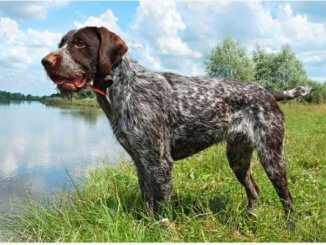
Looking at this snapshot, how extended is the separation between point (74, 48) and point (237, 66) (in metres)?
48.6

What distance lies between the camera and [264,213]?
250 inches

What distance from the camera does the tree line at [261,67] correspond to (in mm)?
53634

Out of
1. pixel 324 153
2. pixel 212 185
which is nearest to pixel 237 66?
pixel 324 153

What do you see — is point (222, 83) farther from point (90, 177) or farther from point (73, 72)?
point (90, 177)

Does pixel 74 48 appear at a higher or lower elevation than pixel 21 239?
higher

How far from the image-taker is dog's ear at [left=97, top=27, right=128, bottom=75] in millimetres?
5777

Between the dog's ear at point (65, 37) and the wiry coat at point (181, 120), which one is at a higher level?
the dog's ear at point (65, 37)

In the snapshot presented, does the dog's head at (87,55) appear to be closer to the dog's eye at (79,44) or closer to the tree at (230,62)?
the dog's eye at (79,44)

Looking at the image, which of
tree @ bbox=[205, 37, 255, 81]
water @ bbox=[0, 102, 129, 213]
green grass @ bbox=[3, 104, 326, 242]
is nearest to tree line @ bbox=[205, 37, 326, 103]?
tree @ bbox=[205, 37, 255, 81]

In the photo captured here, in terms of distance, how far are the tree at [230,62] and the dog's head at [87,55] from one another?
46891 mm

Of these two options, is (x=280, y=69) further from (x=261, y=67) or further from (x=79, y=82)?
(x=79, y=82)

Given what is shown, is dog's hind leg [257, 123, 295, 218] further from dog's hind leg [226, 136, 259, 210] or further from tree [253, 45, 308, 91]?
tree [253, 45, 308, 91]

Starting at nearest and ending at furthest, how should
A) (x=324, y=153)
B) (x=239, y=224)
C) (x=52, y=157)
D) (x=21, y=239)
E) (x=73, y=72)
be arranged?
(x=73, y=72) < (x=239, y=224) < (x=21, y=239) < (x=324, y=153) < (x=52, y=157)

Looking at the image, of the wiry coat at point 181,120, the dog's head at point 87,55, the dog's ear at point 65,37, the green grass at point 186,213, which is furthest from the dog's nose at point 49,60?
the green grass at point 186,213
